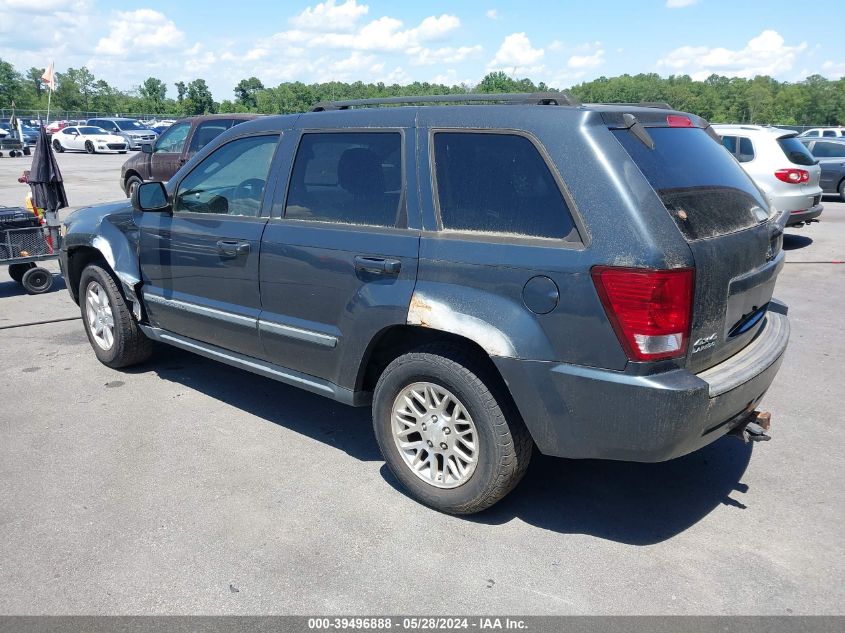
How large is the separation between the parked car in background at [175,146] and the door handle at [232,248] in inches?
305

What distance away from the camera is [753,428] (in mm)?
3447

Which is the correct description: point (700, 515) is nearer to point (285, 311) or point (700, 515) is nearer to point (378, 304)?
point (378, 304)

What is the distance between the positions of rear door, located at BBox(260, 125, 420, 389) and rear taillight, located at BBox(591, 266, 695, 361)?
98 cm

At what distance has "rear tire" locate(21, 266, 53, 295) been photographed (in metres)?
8.21

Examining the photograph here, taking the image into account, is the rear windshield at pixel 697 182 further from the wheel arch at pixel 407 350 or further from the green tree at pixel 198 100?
the green tree at pixel 198 100

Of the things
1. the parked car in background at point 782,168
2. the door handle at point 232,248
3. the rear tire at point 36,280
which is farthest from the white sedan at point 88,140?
the door handle at point 232,248

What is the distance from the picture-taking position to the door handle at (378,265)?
350 cm

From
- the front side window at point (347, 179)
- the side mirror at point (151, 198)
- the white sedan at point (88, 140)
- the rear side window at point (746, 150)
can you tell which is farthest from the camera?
the white sedan at point (88, 140)

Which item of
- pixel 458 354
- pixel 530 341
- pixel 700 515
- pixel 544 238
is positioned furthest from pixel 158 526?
pixel 700 515

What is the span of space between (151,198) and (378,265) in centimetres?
210

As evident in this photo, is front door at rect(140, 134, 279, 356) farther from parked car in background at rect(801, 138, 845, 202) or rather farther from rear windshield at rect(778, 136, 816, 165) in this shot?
parked car in background at rect(801, 138, 845, 202)

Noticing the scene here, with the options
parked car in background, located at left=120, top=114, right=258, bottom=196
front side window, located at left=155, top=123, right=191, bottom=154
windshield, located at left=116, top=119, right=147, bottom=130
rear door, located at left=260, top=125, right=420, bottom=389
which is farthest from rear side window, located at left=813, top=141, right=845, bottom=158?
windshield, located at left=116, top=119, right=147, bottom=130

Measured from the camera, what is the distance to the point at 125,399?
5.11 metres

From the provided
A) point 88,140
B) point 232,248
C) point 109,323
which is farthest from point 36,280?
point 88,140
